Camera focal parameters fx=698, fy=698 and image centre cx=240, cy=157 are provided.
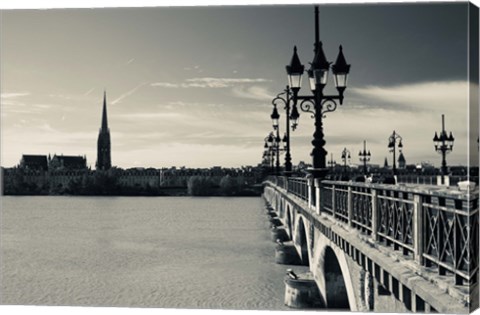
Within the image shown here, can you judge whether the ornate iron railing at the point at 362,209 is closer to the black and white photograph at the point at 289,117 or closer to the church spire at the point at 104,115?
the black and white photograph at the point at 289,117

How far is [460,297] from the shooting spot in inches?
197

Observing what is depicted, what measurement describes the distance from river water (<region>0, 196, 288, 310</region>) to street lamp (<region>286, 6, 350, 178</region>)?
→ 9513mm

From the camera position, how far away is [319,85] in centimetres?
1095

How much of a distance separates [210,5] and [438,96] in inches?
165

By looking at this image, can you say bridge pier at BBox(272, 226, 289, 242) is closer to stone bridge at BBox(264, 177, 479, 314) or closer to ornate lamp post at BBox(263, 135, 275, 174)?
ornate lamp post at BBox(263, 135, 275, 174)

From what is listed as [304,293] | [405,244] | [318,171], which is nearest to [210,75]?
[304,293]

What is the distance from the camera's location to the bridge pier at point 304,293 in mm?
15559

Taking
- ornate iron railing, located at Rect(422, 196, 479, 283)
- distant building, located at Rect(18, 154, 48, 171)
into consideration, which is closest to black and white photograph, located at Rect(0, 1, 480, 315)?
ornate iron railing, located at Rect(422, 196, 479, 283)

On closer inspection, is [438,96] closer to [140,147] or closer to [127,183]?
[140,147]

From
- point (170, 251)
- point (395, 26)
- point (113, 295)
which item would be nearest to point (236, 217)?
point (170, 251)

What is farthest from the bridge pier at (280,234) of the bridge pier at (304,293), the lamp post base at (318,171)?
the lamp post base at (318,171)

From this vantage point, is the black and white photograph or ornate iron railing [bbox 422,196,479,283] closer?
ornate iron railing [bbox 422,196,479,283]

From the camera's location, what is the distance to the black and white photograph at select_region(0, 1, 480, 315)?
703 centimetres

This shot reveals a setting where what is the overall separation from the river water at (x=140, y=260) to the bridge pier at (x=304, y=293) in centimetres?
370
